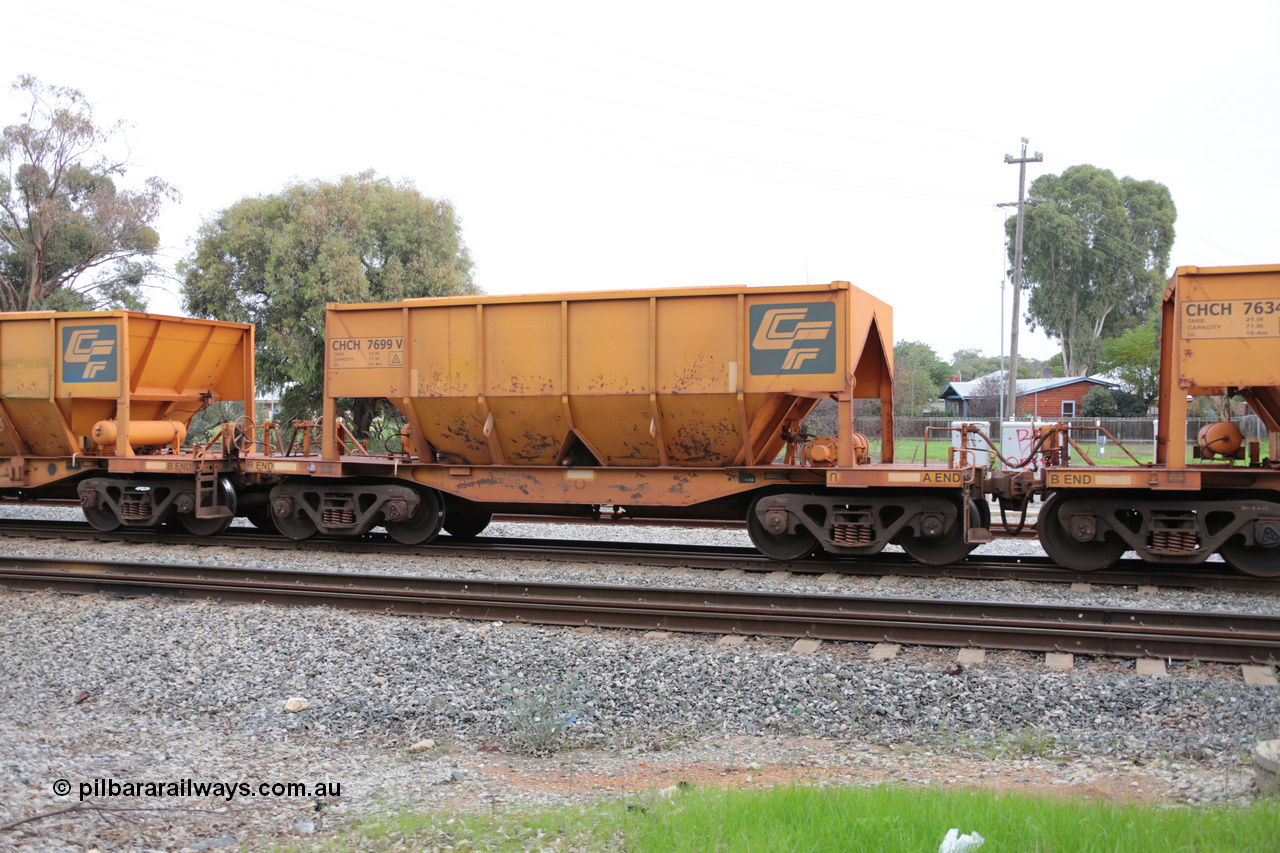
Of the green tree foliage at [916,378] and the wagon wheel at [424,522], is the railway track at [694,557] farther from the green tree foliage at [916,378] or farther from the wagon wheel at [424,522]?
the green tree foliage at [916,378]

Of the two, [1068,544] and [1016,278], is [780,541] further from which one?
[1016,278]

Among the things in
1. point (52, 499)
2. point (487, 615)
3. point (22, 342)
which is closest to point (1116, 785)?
point (487, 615)

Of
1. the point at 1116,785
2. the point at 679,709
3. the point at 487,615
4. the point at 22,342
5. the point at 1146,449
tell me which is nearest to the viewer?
the point at 1116,785

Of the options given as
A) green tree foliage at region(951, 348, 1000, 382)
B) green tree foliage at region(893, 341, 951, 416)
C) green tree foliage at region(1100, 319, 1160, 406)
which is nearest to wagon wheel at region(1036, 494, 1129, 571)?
green tree foliage at region(893, 341, 951, 416)

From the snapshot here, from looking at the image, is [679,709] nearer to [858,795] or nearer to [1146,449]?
[858,795]

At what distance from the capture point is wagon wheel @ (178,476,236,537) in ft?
38.2

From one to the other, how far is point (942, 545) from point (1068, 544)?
4.34 feet

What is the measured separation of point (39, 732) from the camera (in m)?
5.12

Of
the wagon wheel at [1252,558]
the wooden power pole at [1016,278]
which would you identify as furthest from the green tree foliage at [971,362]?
the wagon wheel at [1252,558]

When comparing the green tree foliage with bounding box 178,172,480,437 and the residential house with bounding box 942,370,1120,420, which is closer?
the green tree foliage with bounding box 178,172,480,437

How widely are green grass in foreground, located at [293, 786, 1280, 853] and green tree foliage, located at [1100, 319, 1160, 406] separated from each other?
135 feet

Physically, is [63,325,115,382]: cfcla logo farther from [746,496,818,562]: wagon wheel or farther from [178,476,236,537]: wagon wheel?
[746,496,818,562]: wagon wheel

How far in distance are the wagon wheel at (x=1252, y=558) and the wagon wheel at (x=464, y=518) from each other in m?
8.93

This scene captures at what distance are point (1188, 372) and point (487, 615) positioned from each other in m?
7.53
